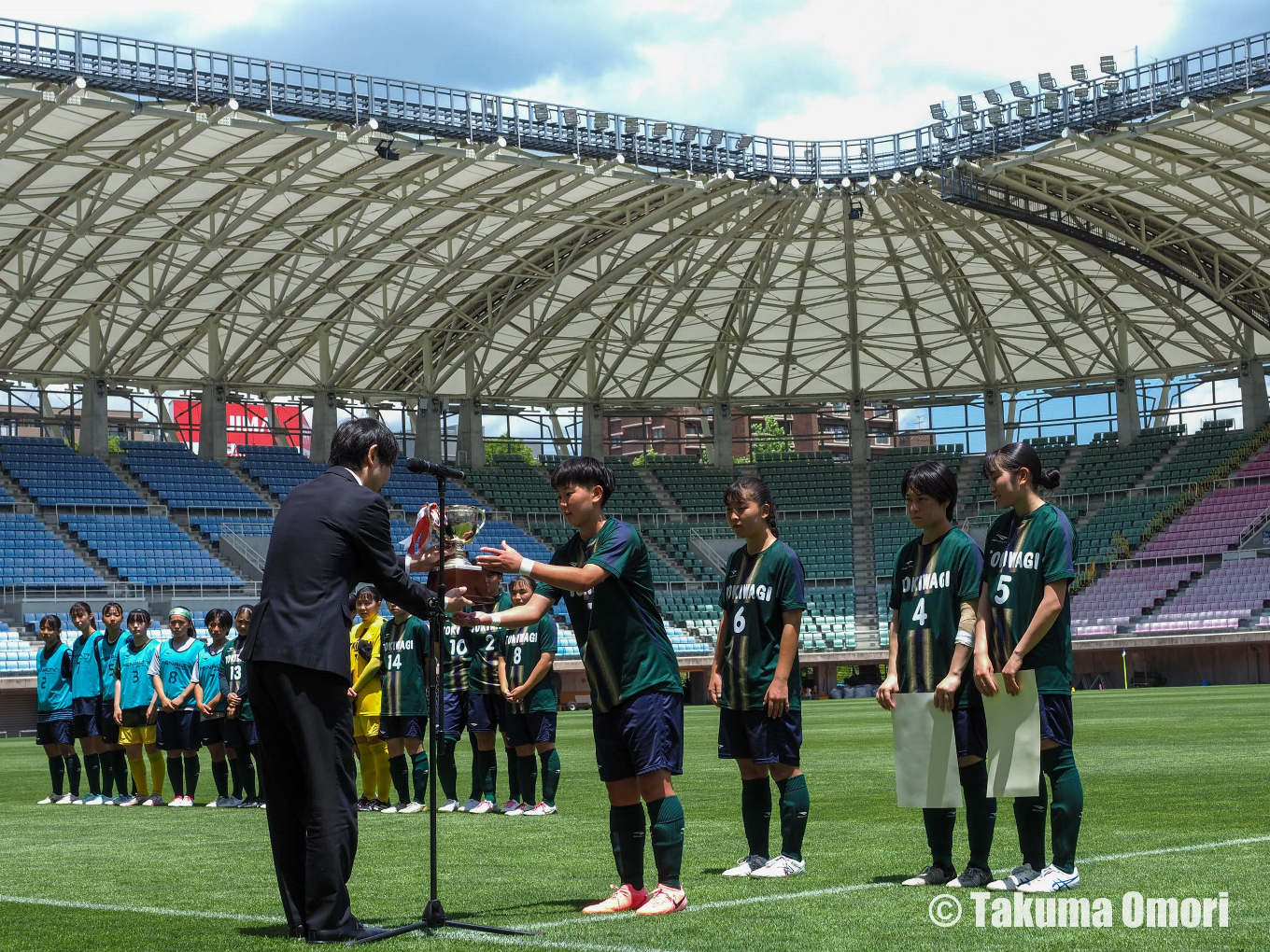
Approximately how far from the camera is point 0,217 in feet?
119

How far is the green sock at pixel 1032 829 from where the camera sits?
707 cm

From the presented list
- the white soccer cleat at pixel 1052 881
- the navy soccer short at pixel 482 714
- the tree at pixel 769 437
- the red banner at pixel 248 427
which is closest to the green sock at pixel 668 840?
the white soccer cleat at pixel 1052 881

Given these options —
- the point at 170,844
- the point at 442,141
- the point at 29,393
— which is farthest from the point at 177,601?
the point at 170,844

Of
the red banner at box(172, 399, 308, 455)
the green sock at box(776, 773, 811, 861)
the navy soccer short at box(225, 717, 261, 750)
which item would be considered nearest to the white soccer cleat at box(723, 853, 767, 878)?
the green sock at box(776, 773, 811, 861)

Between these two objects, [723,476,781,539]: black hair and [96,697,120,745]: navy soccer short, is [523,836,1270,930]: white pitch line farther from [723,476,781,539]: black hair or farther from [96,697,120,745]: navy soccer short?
[96,697,120,745]: navy soccer short

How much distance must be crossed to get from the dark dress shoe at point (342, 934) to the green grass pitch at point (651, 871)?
90 millimetres

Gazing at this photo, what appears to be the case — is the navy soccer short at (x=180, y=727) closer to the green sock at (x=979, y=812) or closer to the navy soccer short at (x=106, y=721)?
the navy soccer short at (x=106, y=721)

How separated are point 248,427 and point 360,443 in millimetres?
49544

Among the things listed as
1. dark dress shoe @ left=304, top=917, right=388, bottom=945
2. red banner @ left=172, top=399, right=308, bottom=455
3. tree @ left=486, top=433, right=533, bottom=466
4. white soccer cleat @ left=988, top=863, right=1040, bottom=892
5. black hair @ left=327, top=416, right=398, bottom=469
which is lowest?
white soccer cleat @ left=988, top=863, right=1040, bottom=892

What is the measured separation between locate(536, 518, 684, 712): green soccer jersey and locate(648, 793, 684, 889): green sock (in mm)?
555

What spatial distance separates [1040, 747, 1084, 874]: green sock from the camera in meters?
6.94

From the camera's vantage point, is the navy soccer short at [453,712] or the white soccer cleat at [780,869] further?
the navy soccer short at [453,712]

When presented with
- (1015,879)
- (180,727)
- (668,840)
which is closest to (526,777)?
(180,727)

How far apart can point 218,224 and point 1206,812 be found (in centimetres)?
3372
